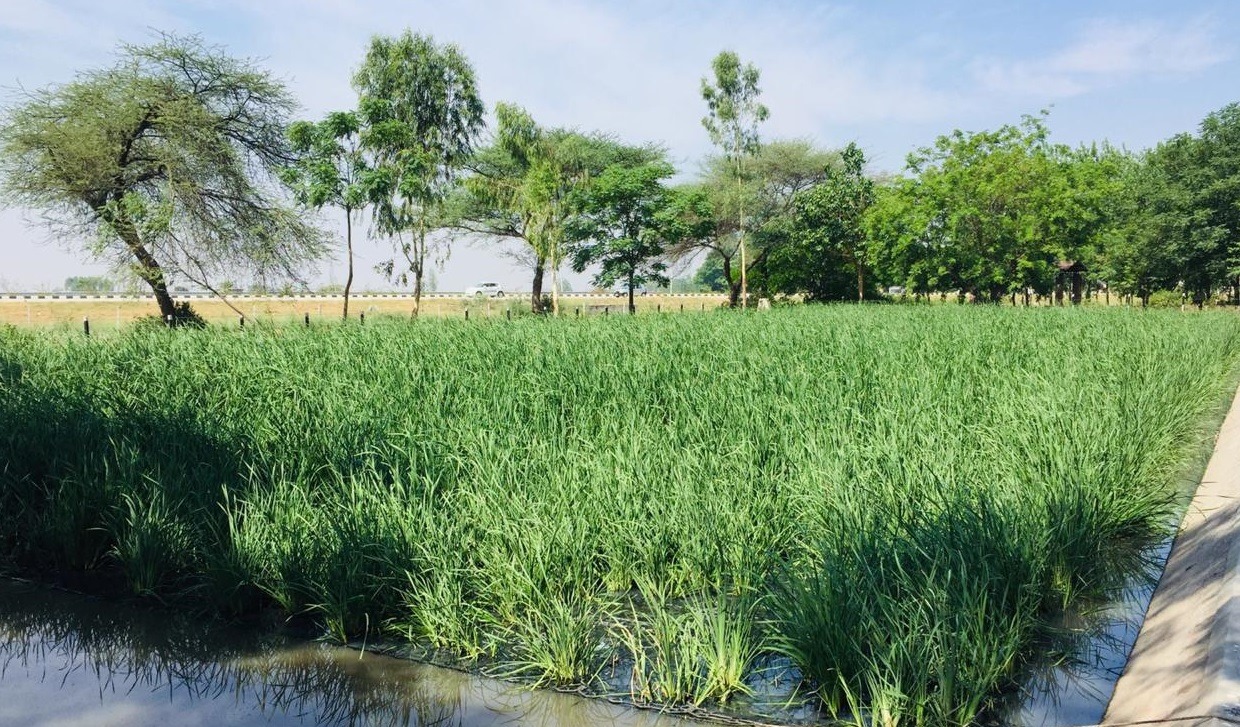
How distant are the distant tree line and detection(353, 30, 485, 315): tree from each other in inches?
2.8

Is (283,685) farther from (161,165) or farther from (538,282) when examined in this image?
(538,282)

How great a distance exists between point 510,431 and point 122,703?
9.92ft

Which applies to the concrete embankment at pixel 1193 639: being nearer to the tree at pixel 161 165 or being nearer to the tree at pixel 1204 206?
the tree at pixel 161 165

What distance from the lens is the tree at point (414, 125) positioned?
89.4ft

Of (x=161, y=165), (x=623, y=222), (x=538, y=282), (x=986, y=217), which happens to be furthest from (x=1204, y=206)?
(x=161, y=165)

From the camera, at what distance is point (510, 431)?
6.28 meters

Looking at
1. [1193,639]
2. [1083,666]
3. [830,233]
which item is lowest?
[1083,666]

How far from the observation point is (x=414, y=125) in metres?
30.3

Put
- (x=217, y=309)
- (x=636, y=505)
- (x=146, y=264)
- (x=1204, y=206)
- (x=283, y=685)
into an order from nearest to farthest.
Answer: (x=283, y=685), (x=636, y=505), (x=146, y=264), (x=1204, y=206), (x=217, y=309)

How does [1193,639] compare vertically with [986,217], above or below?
below

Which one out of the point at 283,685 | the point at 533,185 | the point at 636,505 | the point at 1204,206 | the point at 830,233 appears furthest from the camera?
the point at 830,233

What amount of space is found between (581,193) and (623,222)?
78.7 inches

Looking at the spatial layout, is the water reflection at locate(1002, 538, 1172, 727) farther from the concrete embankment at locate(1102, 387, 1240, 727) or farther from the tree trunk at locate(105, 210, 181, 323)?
the tree trunk at locate(105, 210, 181, 323)

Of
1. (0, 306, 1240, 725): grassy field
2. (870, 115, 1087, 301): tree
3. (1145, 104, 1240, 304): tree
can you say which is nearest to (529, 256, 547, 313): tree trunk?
(870, 115, 1087, 301): tree
